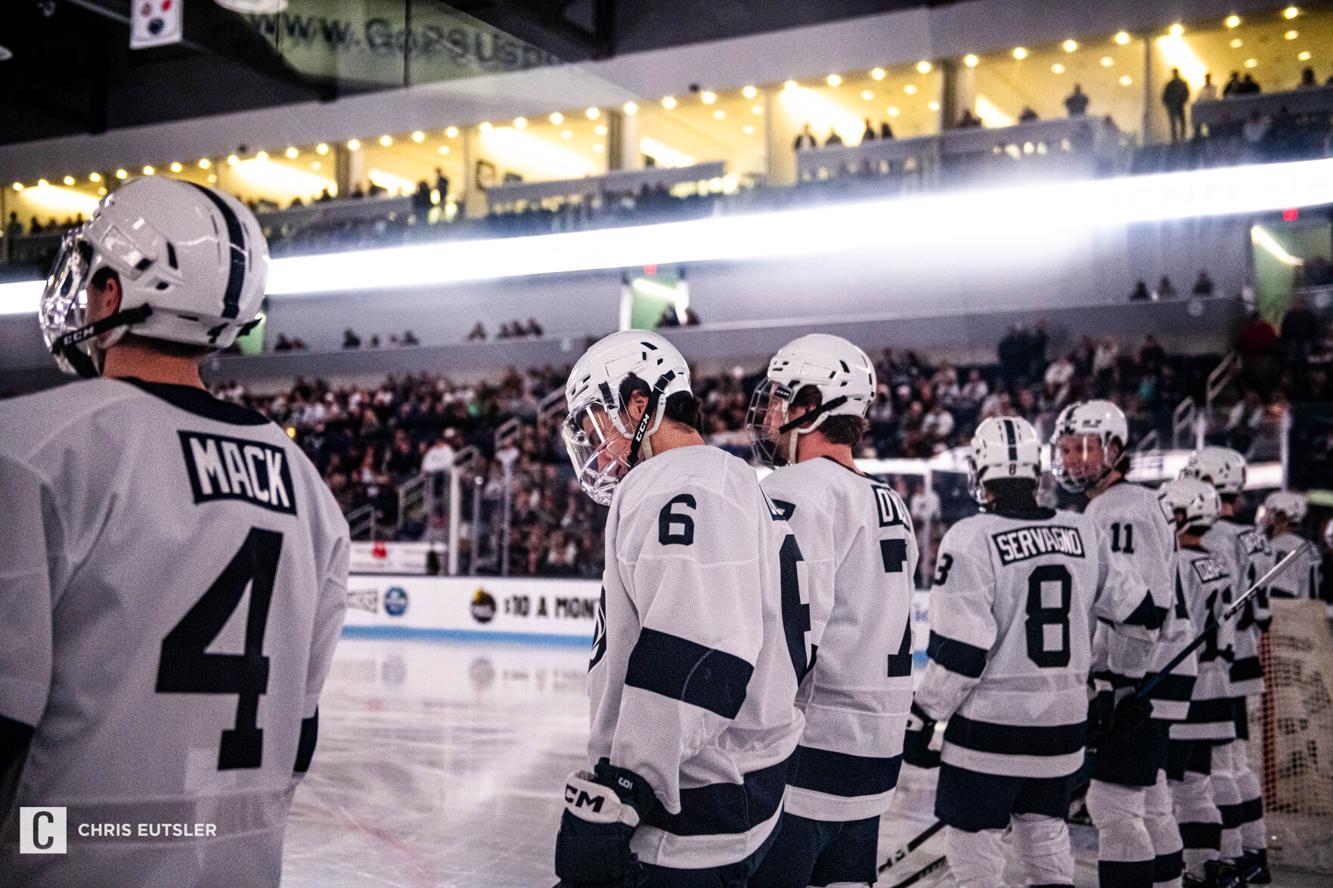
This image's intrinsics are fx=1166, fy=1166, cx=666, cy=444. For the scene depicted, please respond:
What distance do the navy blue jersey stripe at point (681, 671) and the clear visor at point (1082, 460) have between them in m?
3.06

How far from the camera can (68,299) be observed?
1.70m

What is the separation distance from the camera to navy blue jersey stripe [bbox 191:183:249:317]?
170 centimetres

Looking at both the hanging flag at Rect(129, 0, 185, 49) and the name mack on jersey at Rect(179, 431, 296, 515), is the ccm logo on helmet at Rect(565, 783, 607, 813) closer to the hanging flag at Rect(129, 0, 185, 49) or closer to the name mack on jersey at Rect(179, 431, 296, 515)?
the name mack on jersey at Rect(179, 431, 296, 515)

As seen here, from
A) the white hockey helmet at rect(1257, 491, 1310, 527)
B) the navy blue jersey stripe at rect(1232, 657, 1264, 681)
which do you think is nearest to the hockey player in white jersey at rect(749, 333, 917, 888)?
the navy blue jersey stripe at rect(1232, 657, 1264, 681)

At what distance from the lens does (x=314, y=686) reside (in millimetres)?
1816

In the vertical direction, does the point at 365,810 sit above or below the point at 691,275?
below

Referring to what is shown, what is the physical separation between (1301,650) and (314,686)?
578 centimetres

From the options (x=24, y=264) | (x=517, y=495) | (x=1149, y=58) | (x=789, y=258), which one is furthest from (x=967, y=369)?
(x=24, y=264)

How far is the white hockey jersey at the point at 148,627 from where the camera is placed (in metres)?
1.39

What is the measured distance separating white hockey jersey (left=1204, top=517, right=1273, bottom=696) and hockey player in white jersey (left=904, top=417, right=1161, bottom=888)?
2.37m

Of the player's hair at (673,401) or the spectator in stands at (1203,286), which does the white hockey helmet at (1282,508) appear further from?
the spectator in stands at (1203,286)

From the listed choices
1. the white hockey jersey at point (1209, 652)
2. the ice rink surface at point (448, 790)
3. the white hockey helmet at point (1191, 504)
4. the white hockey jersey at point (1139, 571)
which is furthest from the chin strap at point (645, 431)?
the white hockey helmet at point (1191, 504)

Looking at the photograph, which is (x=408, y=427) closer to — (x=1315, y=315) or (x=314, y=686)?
(x=1315, y=315)

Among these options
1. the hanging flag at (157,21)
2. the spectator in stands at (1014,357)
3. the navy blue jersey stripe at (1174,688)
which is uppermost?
the hanging flag at (157,21)
